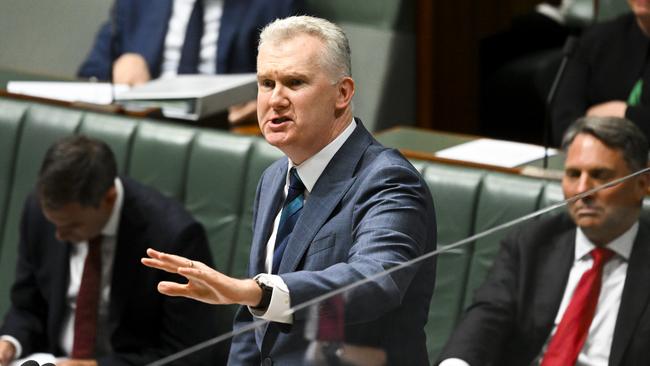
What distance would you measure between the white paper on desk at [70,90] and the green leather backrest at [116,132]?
13 centimetres

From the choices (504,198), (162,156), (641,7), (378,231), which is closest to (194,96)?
(162,156)

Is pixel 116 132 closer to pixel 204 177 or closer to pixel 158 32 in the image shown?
pixel 204 177

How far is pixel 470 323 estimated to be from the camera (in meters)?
1.18

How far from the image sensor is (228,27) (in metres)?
3.16

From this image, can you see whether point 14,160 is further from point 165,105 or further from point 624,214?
point 624,214

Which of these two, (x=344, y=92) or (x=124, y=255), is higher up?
(x=344, y=92)

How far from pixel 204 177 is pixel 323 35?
50.7 inches

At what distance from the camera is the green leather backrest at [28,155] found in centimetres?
281

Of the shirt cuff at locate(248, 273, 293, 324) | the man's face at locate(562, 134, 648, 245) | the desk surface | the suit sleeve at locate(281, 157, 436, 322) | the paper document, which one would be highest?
the man's face at locate(562, 134, 648, 245)

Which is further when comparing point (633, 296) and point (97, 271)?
point (97, 271)

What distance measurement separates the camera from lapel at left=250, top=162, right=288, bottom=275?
151 centimetres

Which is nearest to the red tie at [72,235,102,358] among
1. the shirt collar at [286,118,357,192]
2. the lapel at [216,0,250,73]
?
the lapel at [216,0,250,73]

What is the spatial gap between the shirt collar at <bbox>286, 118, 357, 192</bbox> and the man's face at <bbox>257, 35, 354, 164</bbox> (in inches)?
1.1

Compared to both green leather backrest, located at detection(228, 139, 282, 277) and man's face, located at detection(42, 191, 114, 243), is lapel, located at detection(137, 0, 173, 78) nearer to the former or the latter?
green leather backrest, located at detection(228, 139, 282, 277)
